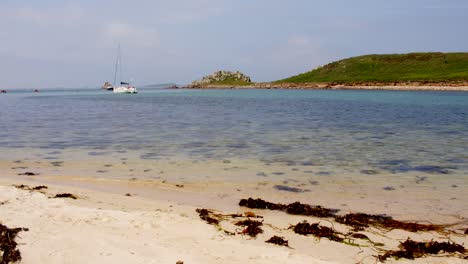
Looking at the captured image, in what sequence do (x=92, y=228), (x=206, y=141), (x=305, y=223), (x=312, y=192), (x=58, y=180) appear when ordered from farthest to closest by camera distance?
(x=206, y=141)
(x=58, y=180)
(x=312, y=192)
(x=305, y=223)
(x=92, y=228)

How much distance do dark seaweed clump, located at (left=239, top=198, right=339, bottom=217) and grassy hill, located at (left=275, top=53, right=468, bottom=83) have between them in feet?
383

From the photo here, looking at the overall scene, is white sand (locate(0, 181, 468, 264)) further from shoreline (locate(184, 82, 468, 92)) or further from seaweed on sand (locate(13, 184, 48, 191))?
shoreline (locate(184, 82, 468, 92))

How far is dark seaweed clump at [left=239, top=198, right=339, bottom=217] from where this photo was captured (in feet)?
30.6

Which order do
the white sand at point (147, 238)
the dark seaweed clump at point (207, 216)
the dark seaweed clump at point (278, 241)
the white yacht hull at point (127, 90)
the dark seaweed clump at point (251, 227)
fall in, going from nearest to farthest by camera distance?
the white sand at point (147, 238) → the dark seaweed clump at point (278, 241) → the dark seaweed clump at point (251, 227) → the dark seaweed clump at point (207, 216) → the white yacht hull at point (127, 90)

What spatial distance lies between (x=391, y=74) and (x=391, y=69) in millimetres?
11010

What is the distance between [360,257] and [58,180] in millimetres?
9678

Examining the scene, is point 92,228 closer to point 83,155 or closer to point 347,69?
point 83,155

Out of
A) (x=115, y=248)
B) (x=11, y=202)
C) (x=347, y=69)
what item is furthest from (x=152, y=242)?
(x=347, y=69)

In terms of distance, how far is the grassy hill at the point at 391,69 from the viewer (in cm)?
13050

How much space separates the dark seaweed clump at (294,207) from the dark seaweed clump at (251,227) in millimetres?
1447

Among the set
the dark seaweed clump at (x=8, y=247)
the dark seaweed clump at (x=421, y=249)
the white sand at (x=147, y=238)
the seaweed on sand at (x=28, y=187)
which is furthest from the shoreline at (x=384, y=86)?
the dark seaweed clump at (x=8, y=247)

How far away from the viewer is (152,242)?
6.97m

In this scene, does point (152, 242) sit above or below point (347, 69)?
below

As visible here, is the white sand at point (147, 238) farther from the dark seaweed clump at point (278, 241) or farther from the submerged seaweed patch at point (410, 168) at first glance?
the submerged seaweed patch at point (410, 168)
